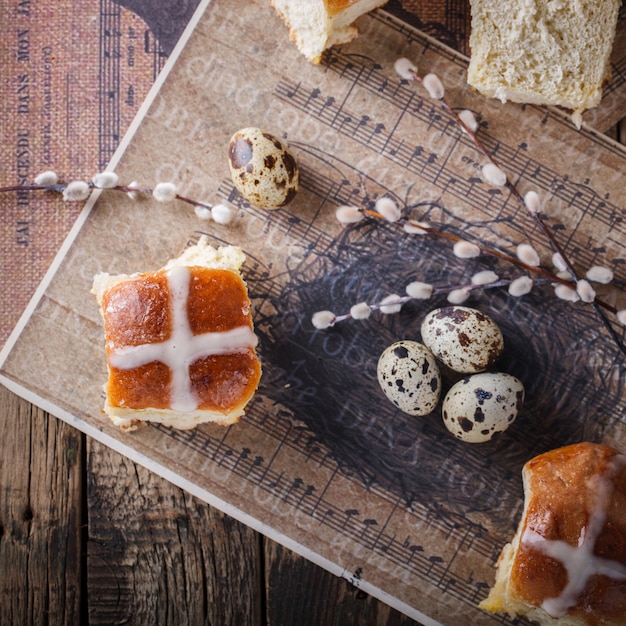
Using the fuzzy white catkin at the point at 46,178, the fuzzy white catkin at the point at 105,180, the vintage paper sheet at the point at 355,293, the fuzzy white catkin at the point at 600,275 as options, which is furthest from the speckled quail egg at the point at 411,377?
the fuzzy white catkin at the point at 46,178

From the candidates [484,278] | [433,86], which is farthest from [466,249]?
[433,86]

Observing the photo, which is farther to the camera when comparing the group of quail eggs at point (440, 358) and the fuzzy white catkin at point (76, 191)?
the fuzzy white catkin at point (76, 191)

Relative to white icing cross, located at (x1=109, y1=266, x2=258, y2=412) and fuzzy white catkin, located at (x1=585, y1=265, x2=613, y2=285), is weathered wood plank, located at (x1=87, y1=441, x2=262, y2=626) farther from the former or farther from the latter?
fuzzy white catkin, located at (x1=585, y1=265, x2=613, y2=285)

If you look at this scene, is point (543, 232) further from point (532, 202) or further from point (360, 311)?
point (360, 311)

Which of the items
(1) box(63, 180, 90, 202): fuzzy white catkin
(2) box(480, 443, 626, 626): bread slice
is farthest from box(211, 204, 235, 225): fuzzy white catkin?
(2) box(480, 443, 626, 626): bread slice

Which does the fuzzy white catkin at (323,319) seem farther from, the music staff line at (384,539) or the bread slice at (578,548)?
the bread slice at (578,548)

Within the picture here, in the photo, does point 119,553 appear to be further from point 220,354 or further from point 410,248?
point 410,248
